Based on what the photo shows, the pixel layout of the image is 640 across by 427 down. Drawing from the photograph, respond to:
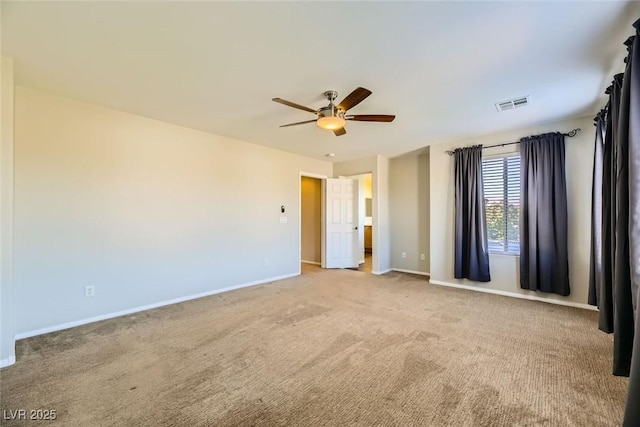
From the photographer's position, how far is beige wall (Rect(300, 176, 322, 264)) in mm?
7031

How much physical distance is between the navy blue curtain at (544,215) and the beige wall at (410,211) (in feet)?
5.95

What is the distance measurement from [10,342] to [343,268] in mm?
5124

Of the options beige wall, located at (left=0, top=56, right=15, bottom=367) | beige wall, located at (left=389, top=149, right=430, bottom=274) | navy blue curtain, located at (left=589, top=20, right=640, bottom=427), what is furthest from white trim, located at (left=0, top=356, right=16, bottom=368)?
beige wall, located at (left=389, top=149, right=430, bottom=274)

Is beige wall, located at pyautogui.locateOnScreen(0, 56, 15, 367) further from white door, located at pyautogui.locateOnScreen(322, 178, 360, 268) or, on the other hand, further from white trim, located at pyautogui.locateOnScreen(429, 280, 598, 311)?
white trim, located at pyautogui.locateOnScreen(429, 280, 598, 311)

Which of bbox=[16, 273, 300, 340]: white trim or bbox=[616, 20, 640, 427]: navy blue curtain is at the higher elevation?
bbox=[616, 20, 640, 427]: navy blue curtain

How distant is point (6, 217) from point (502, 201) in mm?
5806

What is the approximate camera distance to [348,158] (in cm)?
608

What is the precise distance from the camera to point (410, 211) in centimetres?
589

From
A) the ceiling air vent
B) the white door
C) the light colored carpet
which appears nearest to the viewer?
the light colored carpet

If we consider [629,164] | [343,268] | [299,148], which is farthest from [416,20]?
[343,268]

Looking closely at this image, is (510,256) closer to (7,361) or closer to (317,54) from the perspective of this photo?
(317,54)

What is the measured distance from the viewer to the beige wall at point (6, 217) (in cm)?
225

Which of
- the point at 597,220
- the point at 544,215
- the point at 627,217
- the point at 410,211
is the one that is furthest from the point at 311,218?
the point at 627,217

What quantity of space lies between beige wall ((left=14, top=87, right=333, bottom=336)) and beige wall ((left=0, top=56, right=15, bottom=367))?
603mm
